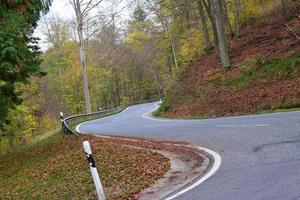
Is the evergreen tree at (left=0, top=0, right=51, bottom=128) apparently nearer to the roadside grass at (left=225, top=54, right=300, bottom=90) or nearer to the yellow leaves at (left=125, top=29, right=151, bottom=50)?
the roadside grass at (left=225, top=54, right=300, bottom=90)

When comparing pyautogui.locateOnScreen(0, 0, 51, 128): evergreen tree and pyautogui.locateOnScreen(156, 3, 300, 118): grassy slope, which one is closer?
pyautogui.locateOnScreen(0, 0, 51, 128): evergreen tree

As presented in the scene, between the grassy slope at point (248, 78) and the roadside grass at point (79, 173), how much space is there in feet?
30.8

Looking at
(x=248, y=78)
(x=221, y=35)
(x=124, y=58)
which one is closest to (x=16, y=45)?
(x=248, y=78)

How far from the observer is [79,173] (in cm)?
1177

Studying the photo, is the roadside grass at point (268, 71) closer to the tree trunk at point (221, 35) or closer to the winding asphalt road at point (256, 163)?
the tree trunk at point (221, 35)

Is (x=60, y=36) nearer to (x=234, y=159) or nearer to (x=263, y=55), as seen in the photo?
(x=263, y=55)

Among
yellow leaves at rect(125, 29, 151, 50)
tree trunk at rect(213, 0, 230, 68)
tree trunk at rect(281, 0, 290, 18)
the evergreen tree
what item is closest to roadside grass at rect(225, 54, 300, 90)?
tree trunk at rect(213, 0, 230, 68)

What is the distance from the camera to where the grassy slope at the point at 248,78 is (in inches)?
879

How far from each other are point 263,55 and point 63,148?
15.1 metres

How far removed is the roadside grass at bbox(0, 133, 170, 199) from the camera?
9.62 metres

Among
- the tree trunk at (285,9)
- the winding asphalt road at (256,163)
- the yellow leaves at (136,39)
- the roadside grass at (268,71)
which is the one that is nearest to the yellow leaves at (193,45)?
the tree trunk at (285,9)

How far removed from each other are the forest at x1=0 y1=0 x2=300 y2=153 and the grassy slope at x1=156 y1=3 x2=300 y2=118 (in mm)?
132

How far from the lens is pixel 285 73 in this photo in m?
23.4

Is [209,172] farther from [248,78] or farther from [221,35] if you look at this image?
[221,35]
